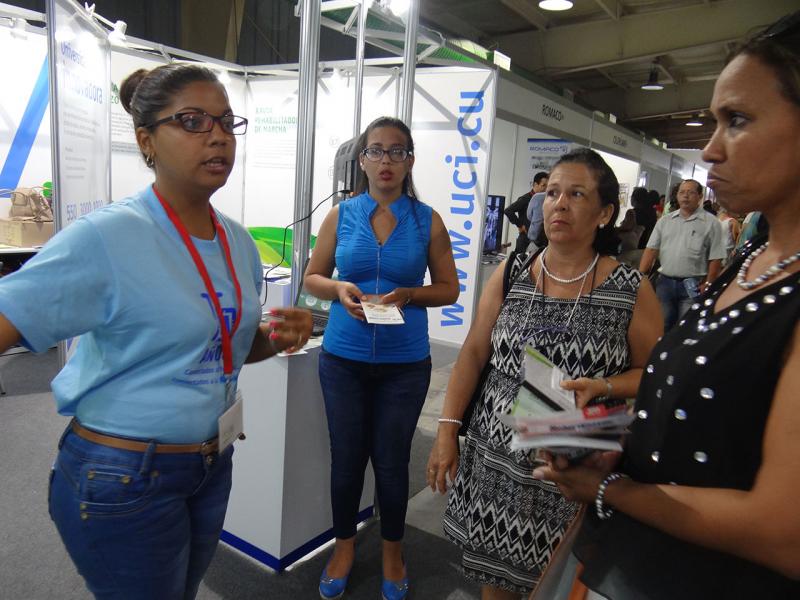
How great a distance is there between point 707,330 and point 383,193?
51.6 inches

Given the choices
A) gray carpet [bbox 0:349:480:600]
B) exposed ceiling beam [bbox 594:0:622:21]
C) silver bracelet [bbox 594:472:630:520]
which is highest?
exposed ceiling beam [bbox 594:0:622:21]

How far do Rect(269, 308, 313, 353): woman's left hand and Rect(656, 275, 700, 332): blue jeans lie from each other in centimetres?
430

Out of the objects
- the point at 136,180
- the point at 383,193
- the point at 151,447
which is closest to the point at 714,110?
the point at 151,447

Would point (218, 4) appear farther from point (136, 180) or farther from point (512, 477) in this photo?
point (512, 477)

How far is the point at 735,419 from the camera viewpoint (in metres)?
0.71

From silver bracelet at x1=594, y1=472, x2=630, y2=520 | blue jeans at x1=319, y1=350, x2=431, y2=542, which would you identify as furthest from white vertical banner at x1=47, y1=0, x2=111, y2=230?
silver bracelet at x1=594, y1=472, x2=630, y2=520

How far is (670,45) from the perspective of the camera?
7664 mm

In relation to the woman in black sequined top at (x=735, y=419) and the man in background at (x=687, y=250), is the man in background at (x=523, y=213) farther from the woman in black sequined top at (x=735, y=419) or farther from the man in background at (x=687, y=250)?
the woman in black sequined top at (x=735, y=419)

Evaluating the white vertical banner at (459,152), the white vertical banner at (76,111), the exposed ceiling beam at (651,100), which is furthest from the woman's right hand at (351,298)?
the exposed ceiling beam at (651,100)

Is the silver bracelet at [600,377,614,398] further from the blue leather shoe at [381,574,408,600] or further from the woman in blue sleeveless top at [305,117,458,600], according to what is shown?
the blue leather shoe at [381,574,408,600]

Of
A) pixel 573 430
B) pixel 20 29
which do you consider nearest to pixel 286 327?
pixel 573 430

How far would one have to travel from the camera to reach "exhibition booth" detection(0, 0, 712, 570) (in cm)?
211

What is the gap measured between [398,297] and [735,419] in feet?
3.84

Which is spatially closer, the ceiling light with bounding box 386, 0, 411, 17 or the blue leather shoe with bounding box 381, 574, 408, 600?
the blue leather shoe with bounding box 381, 574, 408, 600
